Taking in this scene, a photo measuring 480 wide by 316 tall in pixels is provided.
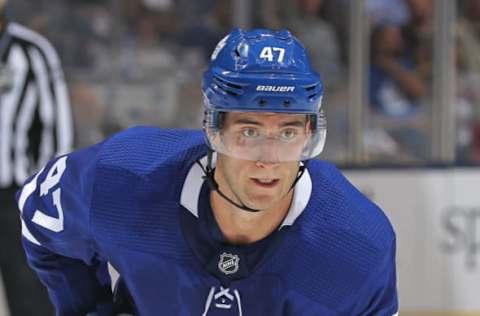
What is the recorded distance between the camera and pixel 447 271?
5.86 meters

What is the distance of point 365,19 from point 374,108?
1.30ft

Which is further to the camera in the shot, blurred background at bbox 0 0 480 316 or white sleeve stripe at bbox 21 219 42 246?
blurred background at bbox 0 0 480 316

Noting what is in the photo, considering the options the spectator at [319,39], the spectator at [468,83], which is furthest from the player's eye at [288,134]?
the spectator at [468,83]

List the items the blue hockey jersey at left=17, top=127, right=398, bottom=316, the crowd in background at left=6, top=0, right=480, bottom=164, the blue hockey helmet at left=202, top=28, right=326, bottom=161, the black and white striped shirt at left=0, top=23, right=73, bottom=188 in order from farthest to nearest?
the crowd in background at left=6, top=0, right=480, bottom=164, the black and white striped shirt at left=0, top=23, right=73, bottom=188, the blue hockey jersey at left=17, top=127, right=398, bottom=316, the blue hockey helmet at left=202, top=28, right=326, bottom=161

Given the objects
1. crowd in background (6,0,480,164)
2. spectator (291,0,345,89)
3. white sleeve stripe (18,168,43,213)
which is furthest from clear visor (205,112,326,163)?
spectator (291,0,345,89)

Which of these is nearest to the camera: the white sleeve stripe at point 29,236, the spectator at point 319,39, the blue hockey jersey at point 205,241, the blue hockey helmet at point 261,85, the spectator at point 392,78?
the blue hockey helmet at point 261,85

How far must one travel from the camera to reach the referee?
5129 mm

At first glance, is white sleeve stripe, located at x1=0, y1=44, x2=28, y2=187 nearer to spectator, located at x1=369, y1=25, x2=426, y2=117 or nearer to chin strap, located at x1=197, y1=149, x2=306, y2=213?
spectator, located at x1=369, y1=25, x2=426, y2=117

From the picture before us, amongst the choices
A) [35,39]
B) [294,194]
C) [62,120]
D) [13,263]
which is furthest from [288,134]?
[13,263]

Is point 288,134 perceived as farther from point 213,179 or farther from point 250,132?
point 213,179

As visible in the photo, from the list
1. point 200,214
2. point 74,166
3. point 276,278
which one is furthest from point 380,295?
point 74,166

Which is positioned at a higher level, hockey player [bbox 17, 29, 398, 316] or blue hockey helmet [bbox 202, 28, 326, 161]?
blue hockey helmet [bbox 202, 28, 326, 161]

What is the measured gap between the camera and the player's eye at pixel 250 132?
270 cm

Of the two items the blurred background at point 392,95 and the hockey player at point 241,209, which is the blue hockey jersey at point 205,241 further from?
the blurred background at point 392,95
